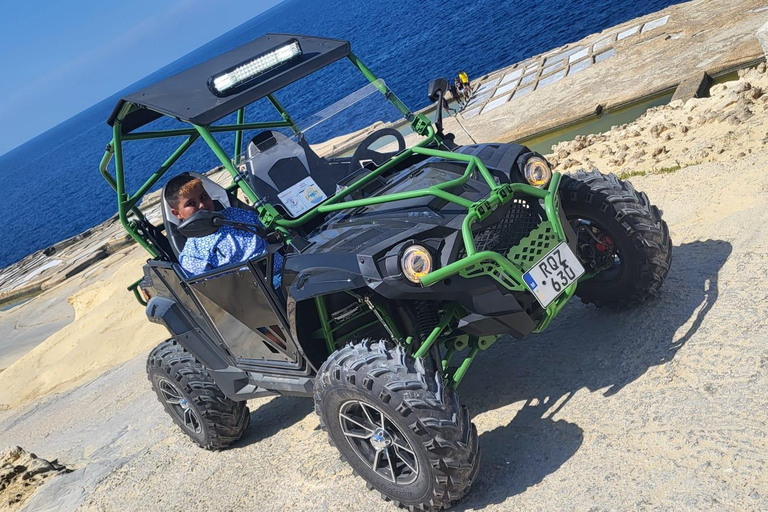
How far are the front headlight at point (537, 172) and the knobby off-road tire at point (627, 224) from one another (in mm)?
398

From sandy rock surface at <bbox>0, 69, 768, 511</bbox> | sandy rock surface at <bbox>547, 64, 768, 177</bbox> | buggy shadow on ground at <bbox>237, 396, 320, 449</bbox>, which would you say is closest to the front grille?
sandy rock surface at <bbox>0, 69, 768, 511</bbox>

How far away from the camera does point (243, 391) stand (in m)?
5.41

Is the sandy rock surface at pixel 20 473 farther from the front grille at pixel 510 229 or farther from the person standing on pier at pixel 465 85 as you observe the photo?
the person standing on pier at pixel 465 85

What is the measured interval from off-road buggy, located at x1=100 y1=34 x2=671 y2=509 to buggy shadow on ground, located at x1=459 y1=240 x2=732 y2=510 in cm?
23

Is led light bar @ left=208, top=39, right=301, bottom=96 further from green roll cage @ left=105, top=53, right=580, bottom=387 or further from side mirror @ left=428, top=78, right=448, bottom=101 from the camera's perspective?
side mirror @ left=428, top=78, right=448, bottom=101

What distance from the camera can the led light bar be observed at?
4.78 m

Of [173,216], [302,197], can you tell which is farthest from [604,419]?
[173,216]

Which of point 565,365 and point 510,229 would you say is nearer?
point 510,229

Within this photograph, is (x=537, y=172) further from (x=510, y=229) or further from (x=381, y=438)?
(x=381, y=438)

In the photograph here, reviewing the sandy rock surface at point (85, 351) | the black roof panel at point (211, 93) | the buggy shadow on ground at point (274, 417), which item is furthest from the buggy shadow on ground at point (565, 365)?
the sandy rock surface at point (85, 351)

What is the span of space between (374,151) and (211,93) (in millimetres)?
1165

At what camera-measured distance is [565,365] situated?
4.90 meters

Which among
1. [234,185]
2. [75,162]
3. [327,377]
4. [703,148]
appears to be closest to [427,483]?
[327,377]

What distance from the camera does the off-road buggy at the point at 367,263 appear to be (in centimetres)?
389
